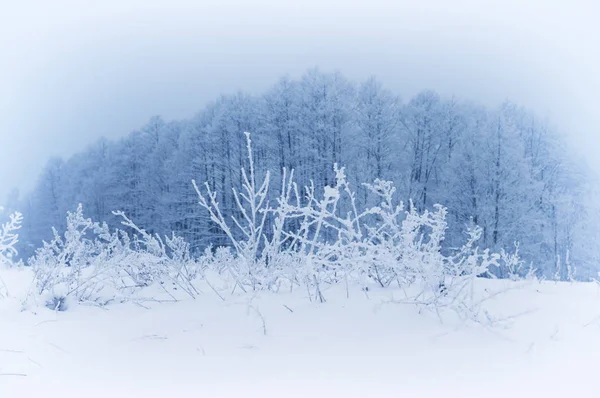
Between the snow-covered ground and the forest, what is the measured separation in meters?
8.07

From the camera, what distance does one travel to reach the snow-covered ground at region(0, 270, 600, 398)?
59.6 inches

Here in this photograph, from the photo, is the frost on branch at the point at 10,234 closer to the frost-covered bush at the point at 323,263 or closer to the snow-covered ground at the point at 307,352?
the frost-covered bush at the point at 323,263

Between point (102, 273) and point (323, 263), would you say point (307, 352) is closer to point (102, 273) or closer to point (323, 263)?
point (323, 263)

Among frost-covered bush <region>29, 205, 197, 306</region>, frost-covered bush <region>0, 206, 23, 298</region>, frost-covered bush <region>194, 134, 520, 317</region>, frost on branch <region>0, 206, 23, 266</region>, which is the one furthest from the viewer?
frost on branch <region>0, 206, 23, 266</region>

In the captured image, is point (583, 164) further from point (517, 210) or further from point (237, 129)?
point (237, 129)

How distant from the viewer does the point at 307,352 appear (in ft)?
5.59

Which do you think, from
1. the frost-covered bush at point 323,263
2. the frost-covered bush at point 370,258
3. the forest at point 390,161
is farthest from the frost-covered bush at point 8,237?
the forest at point 390,161

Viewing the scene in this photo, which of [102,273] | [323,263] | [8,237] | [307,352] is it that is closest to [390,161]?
[8,237]

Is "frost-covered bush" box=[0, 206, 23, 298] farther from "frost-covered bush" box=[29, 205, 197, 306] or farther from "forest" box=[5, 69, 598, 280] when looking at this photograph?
"forest" box=[5, 69, 598, 280]

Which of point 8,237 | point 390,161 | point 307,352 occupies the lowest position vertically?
point 390,161

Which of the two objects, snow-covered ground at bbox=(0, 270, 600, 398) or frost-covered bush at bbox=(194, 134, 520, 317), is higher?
frost-covered bush at bbox=(194, 134, 520, 317)

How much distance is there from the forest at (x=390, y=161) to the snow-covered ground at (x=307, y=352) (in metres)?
8.07

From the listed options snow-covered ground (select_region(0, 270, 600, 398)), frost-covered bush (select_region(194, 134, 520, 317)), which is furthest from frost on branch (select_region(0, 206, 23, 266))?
frost-covered bush (select_region(194, 134, 520, 317))

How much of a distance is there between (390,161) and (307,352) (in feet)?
38.1
